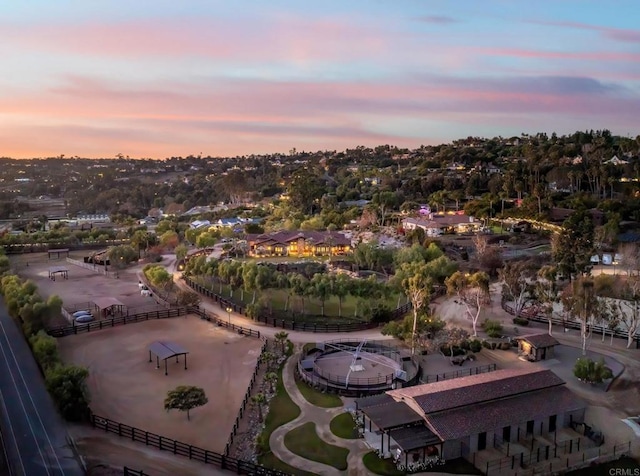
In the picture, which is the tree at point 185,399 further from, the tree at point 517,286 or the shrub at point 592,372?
the tree at point 517,286

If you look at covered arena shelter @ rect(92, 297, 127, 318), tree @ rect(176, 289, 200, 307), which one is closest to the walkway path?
tree @ rect(176, 289, 200, 307)

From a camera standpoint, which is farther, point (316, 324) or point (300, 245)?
point (300, 245)

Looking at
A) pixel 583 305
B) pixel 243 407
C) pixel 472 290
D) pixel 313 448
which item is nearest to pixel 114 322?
pixel 243 407

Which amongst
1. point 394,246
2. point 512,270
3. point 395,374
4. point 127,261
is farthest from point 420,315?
point 127,261

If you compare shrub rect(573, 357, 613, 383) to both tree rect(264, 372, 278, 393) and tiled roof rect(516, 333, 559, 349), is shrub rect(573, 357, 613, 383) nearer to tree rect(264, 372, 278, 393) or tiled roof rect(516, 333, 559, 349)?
tiled roof rect(516, 333, 559, 349)

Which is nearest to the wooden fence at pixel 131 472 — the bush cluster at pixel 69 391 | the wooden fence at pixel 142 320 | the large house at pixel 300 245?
the bush cluster at pixel 69 391

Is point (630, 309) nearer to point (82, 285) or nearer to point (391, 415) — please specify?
point (391, 415)
